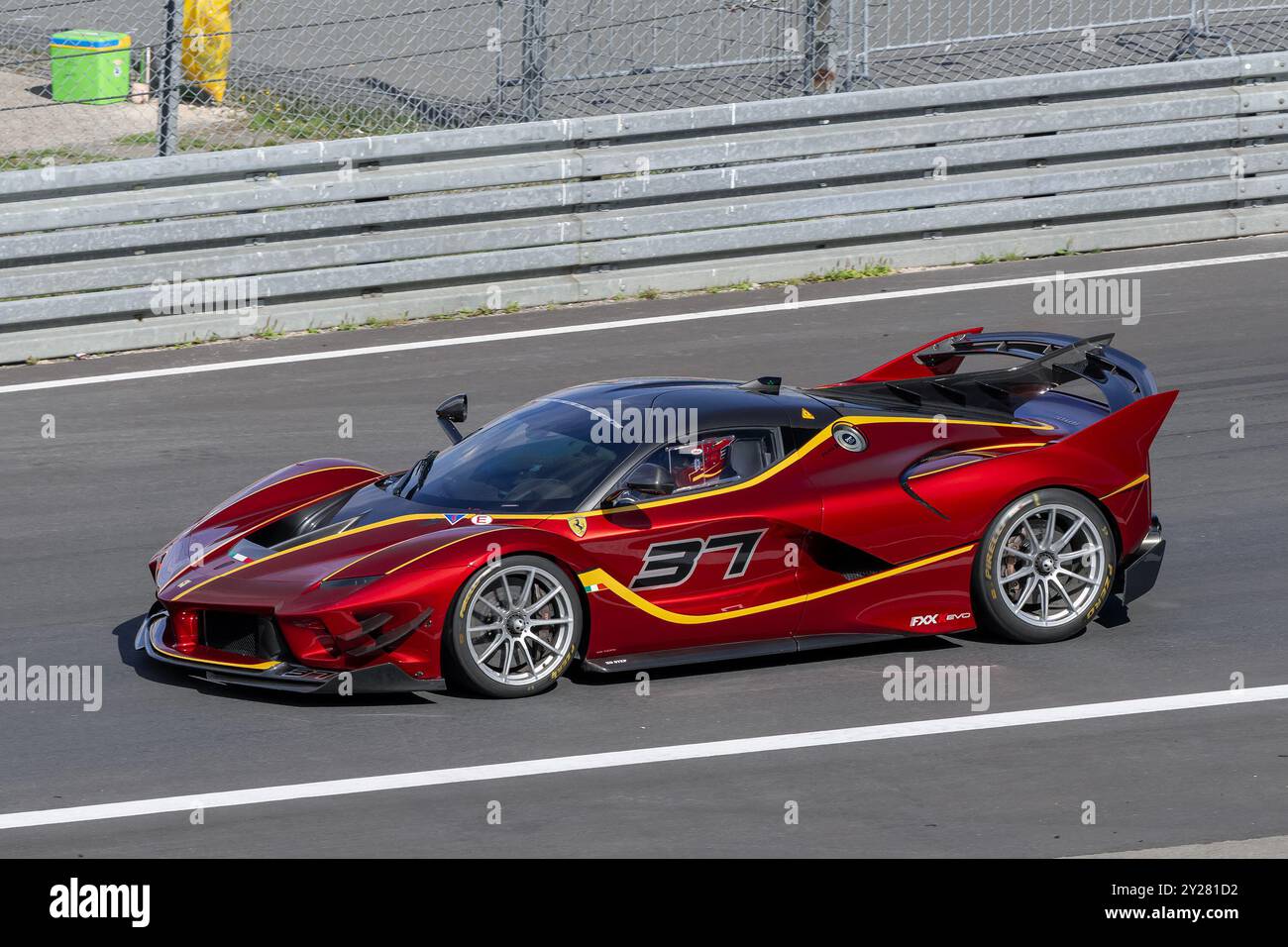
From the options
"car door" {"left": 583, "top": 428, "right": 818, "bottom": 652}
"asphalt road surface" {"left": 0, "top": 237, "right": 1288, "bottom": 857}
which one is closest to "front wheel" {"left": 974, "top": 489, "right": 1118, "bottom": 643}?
"asphalt road surface" {"left": 0, "top": 237, "right": 1288, "bottom": 857}

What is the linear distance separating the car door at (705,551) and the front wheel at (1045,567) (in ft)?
2.99

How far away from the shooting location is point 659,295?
46.8 ft

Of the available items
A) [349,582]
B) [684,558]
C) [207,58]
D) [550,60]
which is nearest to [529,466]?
[684,558]

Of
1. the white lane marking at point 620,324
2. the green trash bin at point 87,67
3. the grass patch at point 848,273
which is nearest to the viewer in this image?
the white lane marking at point 620,324

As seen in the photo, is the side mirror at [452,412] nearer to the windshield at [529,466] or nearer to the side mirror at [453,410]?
the side mirror at [453,410]

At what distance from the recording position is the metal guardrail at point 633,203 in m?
13.0

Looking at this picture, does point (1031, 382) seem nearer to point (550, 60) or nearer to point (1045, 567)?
point (1045, 567)

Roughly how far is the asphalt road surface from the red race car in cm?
23

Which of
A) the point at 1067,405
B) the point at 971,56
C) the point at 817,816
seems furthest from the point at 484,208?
the point at 817,816

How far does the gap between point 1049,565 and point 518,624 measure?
96.4 inches

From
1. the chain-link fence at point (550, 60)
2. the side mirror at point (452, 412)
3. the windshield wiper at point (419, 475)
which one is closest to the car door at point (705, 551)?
the windshield wiper at point (419, 475)

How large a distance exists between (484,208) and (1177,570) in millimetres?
6208

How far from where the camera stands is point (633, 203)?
14.2 meters
